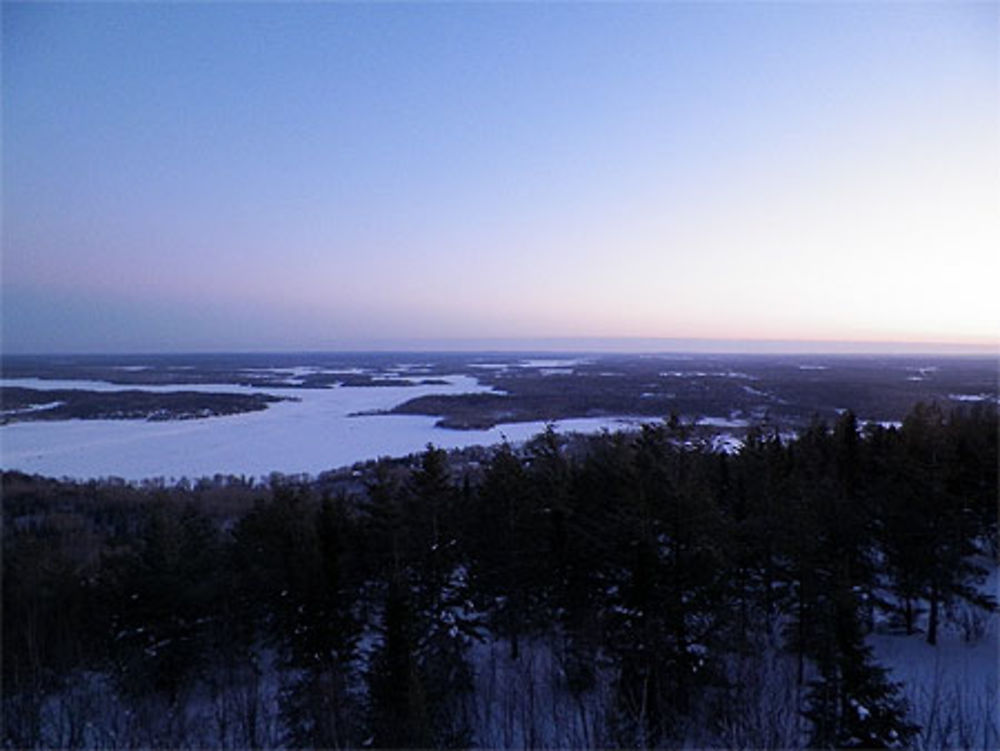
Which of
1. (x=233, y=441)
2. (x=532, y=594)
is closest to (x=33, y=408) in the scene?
(x=233, y=441)

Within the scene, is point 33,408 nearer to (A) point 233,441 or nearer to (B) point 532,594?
(A) point 233,441

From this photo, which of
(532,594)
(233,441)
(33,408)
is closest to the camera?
(532,594)

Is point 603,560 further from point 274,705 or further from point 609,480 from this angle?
point 274,705

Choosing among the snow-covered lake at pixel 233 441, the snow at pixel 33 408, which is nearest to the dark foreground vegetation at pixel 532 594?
the snow-covered lake at pixel 233 441

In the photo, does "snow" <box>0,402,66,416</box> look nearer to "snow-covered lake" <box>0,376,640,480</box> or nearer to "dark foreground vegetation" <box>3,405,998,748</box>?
"snow-covered lake" <box>0,376,640,480</box>

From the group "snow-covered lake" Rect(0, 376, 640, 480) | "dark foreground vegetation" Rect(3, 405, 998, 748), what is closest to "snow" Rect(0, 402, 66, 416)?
"snow-covered lake" Rect(0, 376, 640, 480)

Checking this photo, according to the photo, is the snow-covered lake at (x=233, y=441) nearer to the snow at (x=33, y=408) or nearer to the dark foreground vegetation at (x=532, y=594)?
the snow at (x=33, y=408)
